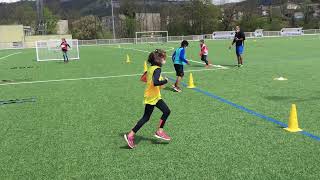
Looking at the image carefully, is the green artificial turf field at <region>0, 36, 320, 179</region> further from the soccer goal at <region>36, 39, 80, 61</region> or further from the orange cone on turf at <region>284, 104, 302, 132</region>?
the soccer goal at <region>36, 39, 80, 61</region>

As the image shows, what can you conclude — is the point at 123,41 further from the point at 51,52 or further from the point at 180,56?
the point at 180,56

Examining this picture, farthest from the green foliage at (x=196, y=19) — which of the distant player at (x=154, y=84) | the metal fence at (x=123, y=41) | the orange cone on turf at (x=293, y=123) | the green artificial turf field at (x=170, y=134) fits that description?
the distant player at (x=154, y=84)

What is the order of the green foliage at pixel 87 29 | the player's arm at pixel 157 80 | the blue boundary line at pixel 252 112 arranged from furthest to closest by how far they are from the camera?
the green foliage at pixel 87 29
the blue boundary line at pixel 252 112
the player's arm at pixel 157 80

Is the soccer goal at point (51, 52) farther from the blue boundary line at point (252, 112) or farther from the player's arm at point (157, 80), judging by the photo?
the player's arm at point (157, 80)

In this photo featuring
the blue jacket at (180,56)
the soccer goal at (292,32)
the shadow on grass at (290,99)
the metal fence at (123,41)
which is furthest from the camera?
the soccer goal at (292,32)

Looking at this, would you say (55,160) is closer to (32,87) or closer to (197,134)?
(197,134)

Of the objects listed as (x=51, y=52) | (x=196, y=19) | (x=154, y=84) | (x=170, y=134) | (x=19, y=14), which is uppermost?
(x=19, y=14)

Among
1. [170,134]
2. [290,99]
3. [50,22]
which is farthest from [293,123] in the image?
[50,22]

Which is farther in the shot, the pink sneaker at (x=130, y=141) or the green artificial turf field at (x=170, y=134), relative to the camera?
the pink sneaker at (x=130, y=141)

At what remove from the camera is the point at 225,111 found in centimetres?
899

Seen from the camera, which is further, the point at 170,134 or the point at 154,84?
the point at 170,134

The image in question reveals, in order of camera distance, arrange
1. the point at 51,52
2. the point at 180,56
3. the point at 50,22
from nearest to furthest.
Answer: the point at 180,56 → the point at 51,52 → the point at 50,22

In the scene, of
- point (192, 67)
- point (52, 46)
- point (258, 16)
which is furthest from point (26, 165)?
point (258, 16)

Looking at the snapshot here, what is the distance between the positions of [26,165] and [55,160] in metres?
0.41
